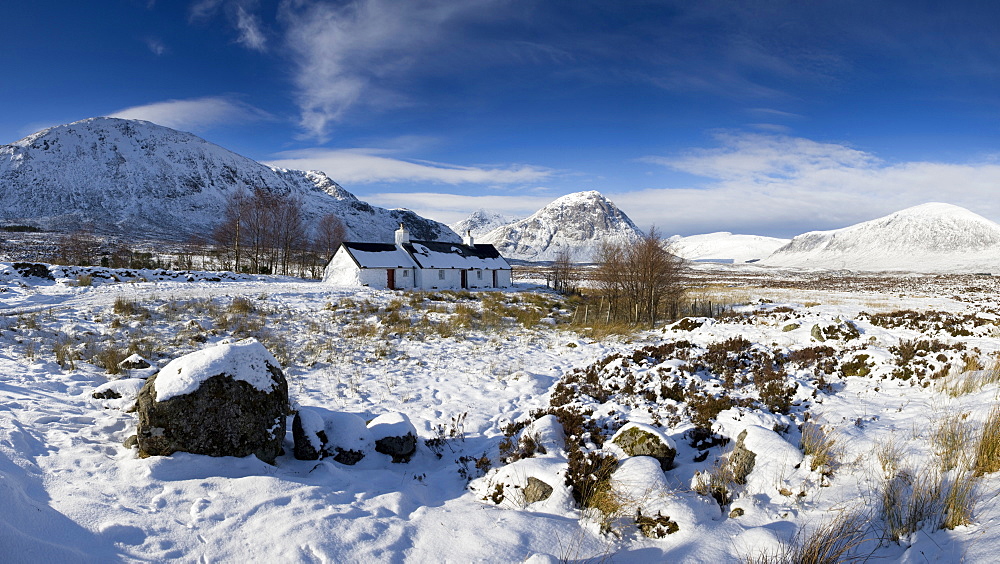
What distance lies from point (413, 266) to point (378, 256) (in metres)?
3.42

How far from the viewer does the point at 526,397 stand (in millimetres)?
11648

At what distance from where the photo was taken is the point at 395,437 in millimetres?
7738

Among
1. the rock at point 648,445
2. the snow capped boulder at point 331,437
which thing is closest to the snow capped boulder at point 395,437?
the snow capped boulder at point 331,437

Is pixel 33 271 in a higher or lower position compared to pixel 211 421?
higher

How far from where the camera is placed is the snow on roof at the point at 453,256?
44.1 metres

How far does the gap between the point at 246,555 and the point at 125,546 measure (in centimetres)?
109

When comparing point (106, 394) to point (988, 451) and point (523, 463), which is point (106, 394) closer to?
point (523, 463)

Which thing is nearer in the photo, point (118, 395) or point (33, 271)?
point (118, 395)

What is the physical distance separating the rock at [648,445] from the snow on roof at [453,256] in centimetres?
3682

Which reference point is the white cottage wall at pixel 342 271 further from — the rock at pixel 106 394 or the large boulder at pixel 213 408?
the large boulder at pixel 213 408

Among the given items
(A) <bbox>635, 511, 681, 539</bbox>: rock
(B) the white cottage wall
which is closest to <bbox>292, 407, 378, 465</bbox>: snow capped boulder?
(A) <bbox>635, 511, 681, 539</bbox>: rock

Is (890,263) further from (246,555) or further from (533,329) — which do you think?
(246,555)

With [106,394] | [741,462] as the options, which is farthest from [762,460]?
[106,394]

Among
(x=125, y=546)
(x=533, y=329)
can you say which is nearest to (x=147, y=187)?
(x=533, y=329)
